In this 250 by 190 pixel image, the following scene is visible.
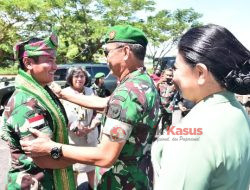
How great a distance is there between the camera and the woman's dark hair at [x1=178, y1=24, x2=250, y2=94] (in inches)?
50.4

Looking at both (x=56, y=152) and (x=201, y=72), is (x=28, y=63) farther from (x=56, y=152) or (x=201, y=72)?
(x=201, y=72)

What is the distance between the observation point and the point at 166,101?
8734 millimetres

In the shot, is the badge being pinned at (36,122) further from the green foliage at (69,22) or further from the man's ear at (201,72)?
the green foliage at (69,22)

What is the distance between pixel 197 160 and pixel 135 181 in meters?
1.17

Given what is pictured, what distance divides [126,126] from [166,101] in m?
6.77

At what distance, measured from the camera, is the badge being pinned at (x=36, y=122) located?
209 cm

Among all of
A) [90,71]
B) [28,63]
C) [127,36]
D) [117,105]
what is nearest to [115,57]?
[127,36]

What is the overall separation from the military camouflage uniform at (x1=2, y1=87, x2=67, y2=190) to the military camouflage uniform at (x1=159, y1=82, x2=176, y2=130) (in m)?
6.39

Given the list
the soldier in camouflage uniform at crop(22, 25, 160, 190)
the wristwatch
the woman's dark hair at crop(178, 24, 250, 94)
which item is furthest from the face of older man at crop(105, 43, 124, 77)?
the woman's dark hair at crop(178, 24, 250, 94)

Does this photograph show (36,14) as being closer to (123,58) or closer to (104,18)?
(104,18)

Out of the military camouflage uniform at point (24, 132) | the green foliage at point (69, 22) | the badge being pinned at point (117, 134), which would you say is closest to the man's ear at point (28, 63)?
the military camouflage uniform at point (24, 132)

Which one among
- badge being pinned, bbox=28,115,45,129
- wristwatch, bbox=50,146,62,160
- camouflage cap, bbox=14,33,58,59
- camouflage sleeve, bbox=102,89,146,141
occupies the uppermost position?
camouflage cap, bbox=14,33,58,59

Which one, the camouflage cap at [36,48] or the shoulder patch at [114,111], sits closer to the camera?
the shoulder patch at [114,111]

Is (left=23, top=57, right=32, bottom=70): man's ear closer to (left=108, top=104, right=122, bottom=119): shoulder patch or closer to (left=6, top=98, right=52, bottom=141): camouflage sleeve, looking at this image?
(left=6, top=98, right=52, bottom=141): camouflage sleeve
